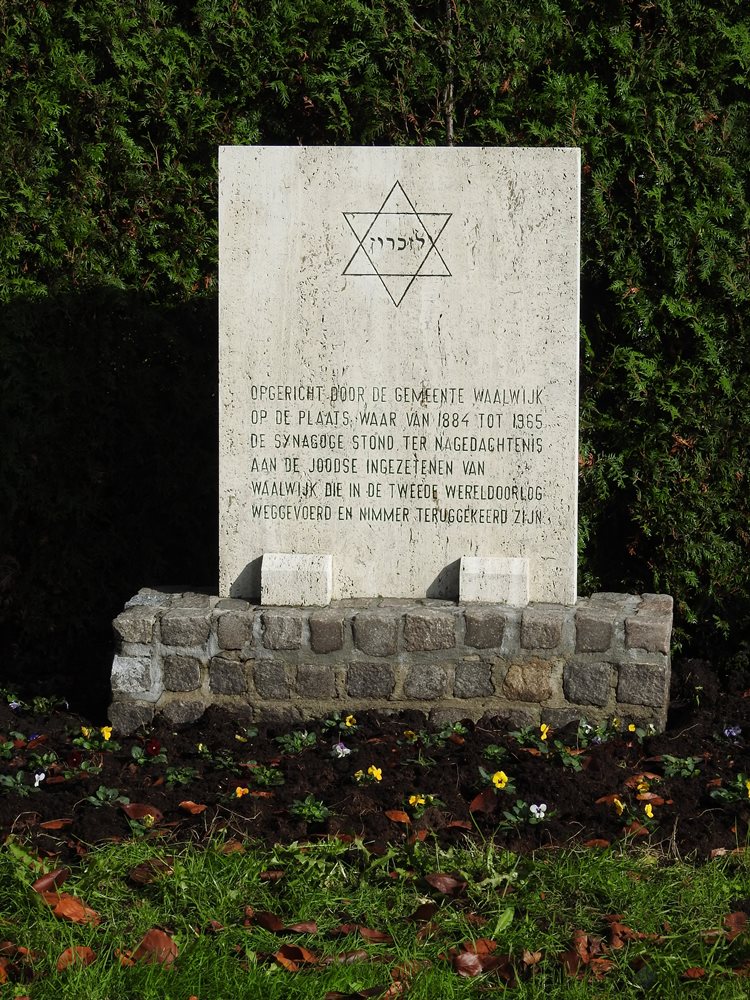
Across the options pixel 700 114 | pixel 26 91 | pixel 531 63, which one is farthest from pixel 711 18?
pixel 26 91

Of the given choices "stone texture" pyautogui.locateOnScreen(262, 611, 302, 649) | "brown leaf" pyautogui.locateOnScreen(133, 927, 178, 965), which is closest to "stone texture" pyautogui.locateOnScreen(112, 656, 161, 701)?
"stone texture" pyautogui.locateOnScreen(262, 611, 302, 649)

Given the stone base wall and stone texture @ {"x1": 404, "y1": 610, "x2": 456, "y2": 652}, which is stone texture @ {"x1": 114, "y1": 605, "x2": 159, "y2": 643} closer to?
the stone base wall

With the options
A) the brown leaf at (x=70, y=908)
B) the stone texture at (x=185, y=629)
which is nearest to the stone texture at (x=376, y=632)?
the stone texture at (x=185, y=629)

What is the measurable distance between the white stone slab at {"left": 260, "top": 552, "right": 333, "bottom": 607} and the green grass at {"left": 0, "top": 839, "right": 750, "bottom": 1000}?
125 centimetres

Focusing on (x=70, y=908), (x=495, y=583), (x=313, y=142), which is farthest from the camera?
(x=313, y=142)

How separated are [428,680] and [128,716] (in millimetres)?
1059

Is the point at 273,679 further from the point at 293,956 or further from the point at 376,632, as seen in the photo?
the point at 293,956

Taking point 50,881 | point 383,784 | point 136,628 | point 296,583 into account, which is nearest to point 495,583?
point 296,583

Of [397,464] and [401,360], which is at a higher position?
[401,360]

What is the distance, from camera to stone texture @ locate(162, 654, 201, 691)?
4.30m

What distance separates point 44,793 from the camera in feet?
11.9

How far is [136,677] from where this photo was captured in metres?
4.31

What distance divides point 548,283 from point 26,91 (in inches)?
93.2

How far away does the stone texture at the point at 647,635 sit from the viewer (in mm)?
4227
